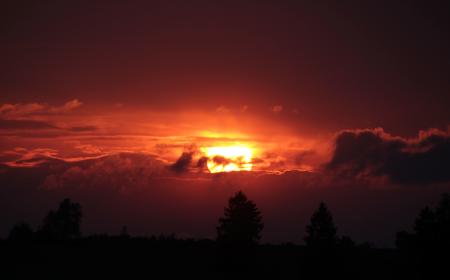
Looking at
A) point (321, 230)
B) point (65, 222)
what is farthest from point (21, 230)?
point (321, 230)

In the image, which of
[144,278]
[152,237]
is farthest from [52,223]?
[144,278]

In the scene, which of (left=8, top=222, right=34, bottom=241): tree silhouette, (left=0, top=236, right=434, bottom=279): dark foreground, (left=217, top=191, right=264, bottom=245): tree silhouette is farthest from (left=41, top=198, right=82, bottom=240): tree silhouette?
(left=217, top=191, right=264, bottom=245): tree silhouette

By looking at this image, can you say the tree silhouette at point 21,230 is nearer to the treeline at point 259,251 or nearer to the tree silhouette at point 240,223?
the treeline at point 259,251

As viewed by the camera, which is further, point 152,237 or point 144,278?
point 152,237

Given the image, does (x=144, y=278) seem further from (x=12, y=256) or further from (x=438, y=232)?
(x=438, y=232)

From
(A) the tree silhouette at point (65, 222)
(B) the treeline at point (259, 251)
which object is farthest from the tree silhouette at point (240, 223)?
(A) the tree silhouette at point (65, 222)

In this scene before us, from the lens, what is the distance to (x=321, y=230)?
59.2 m

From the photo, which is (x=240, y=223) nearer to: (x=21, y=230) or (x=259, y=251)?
(x=259, y=251)

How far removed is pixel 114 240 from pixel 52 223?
26555mm

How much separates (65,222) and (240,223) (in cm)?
4587

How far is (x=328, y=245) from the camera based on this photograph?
57.9m

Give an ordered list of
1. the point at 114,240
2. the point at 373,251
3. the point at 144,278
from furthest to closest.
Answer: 1. the point at 373,251
2. the point at 114,240
3. the point at 144,278

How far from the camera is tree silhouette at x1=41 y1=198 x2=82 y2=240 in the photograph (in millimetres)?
97000

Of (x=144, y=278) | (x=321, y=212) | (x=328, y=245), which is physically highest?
(x=321, y=212)
